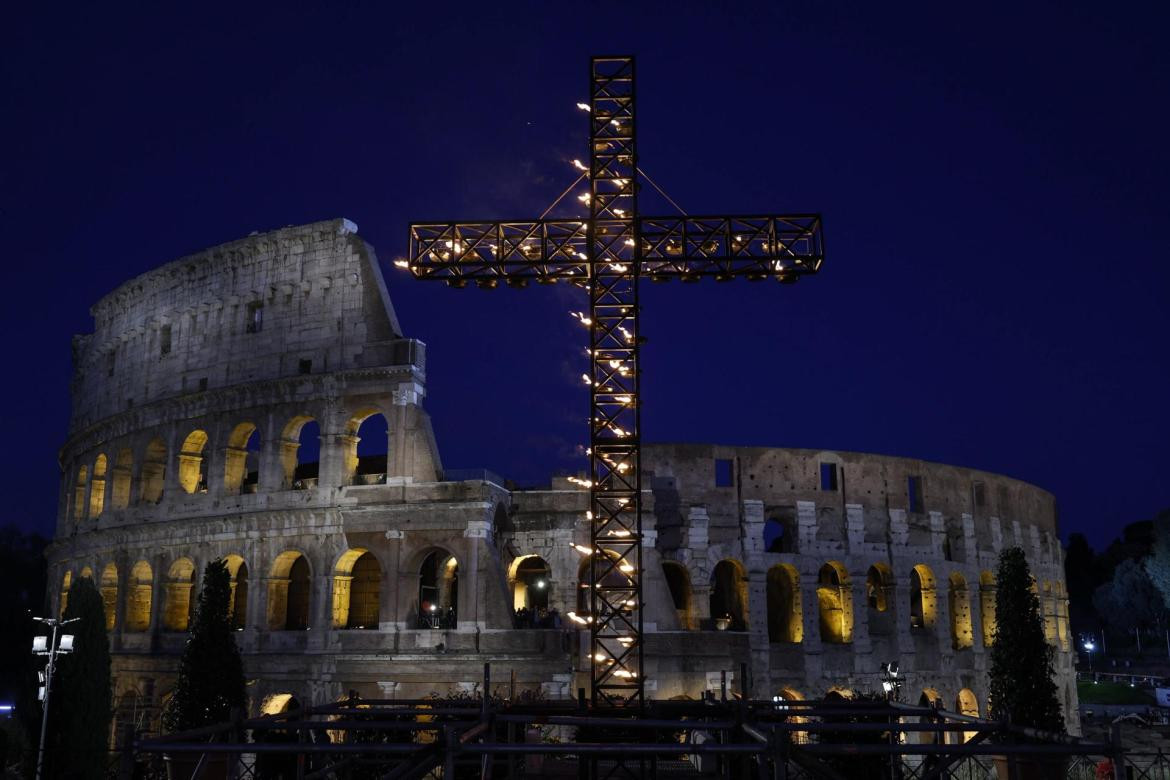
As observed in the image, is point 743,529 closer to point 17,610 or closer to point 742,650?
point 742,650

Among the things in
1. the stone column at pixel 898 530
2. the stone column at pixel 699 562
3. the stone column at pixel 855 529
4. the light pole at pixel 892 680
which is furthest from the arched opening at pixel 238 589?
the stone column at pixel 898 530

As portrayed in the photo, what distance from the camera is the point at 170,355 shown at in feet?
117

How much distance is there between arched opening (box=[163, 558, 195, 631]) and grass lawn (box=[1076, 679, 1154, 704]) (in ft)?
158

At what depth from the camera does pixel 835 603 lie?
37.6 meters

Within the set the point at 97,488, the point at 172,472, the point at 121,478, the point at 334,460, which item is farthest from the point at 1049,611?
the point at 97,488

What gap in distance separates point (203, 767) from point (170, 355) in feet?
83.4

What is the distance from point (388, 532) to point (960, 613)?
2214cm

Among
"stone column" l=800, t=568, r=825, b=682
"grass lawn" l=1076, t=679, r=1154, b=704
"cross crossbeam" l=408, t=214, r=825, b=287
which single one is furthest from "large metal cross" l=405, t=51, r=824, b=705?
"grass lawn" l=1076, t=679, r=1154, b=704

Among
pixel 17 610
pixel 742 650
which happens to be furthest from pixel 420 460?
pixel 17 610

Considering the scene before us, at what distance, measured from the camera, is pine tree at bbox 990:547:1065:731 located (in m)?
25.3

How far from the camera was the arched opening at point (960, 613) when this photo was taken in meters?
38.4

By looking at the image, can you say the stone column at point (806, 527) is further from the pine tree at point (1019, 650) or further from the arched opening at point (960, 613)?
the pine tree at point (1019, 650)

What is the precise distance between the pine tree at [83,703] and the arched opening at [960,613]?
92.7 ft

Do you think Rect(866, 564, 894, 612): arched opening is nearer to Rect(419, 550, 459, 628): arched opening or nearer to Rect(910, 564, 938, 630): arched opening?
Rect(910, 564, 938, 630): arched opening
